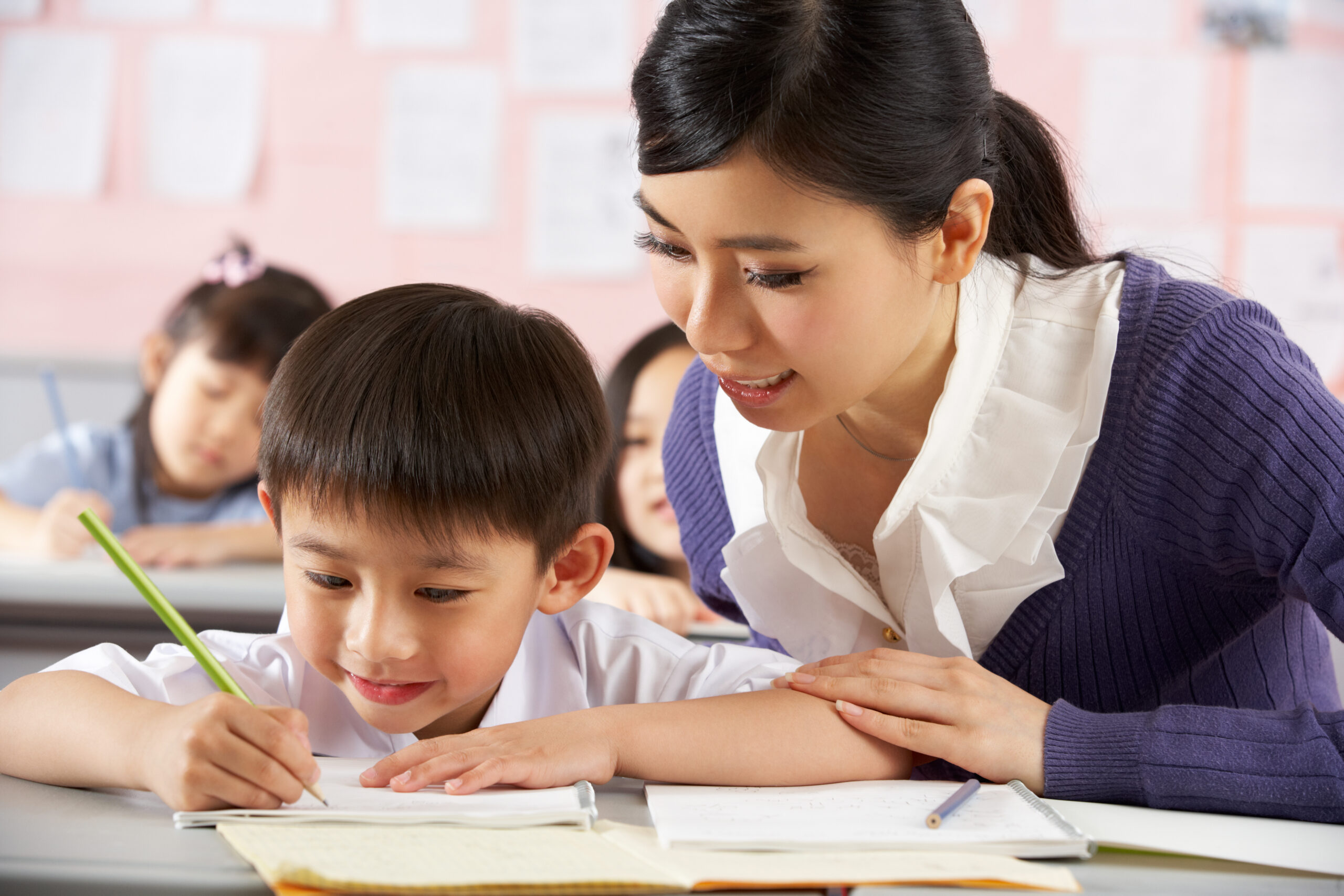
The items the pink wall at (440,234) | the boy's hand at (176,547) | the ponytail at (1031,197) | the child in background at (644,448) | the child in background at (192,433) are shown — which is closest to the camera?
the ponytail at (1031,197)

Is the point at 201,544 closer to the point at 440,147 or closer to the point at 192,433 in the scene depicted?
the point at 192,433

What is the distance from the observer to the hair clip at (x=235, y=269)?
2.27 m

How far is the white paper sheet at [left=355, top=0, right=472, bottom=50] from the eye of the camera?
2600 millimetres

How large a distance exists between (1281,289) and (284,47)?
2354mm

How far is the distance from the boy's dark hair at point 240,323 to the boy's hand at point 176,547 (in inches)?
15.3

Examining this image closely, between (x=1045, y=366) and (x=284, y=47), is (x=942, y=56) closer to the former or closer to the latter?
(x=1045, y=366)

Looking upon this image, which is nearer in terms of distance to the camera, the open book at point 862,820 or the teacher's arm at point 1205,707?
the open book at point 862,820

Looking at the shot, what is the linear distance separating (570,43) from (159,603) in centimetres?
227

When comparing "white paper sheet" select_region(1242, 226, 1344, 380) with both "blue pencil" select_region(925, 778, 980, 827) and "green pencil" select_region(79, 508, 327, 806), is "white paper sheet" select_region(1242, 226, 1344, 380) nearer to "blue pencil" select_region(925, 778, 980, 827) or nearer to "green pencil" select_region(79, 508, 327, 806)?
"blue pencil" select_region(925, 778, 980, 827)

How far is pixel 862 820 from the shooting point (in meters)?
0.63

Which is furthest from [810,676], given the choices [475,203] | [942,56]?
[475,203]

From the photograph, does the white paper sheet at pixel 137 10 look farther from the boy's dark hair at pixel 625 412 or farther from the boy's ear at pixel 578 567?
the boy's ear at pixel 578 567

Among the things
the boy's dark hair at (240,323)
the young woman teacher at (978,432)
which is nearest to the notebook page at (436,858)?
the young woman teacher at (978,432)

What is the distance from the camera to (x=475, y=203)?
104 inches
